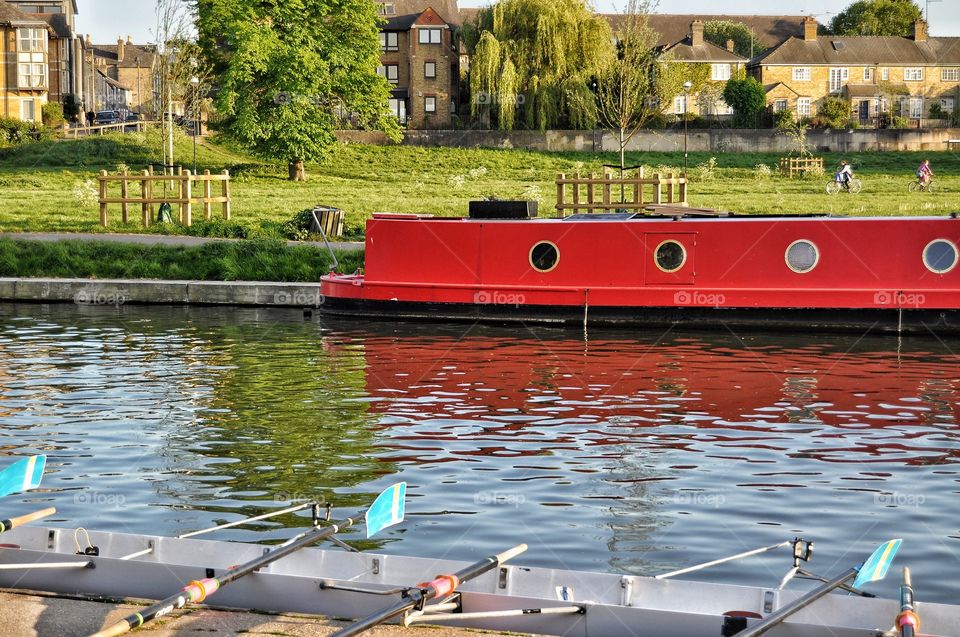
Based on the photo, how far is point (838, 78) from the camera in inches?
3848

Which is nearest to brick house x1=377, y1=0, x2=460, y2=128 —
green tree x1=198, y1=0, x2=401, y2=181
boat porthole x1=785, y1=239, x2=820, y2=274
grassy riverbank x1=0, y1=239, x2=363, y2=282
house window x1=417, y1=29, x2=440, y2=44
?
house window x1=417, y1=29, x2=440, y2=44

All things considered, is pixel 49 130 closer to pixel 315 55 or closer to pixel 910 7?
pixel 315 55

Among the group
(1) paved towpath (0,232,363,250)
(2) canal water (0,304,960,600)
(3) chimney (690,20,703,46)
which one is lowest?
(2) canal water (0,304,960,600)

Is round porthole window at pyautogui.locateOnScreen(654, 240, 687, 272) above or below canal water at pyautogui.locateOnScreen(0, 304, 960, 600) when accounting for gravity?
above

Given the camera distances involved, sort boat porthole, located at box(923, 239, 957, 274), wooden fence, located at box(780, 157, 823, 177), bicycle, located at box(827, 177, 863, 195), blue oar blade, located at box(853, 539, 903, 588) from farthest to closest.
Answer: wooden fence, located at box(780, 157, 823, 177), bicycle, located at box(827, 177, 863, 195), boat porthole, located at box(923, 239, 957, 274), blue oar blade, located at box(853, 539, 903, 588)

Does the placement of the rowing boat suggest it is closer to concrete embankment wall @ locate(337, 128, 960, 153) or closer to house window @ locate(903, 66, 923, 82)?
concrete embankment wall @ locate(337, 128, 960, 153)

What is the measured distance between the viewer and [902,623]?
6.59m

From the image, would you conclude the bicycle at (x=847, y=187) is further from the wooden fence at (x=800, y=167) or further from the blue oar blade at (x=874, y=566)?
the blue oar blade at (x=874, y=566)

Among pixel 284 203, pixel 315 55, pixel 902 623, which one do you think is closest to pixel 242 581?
pixel 902 623

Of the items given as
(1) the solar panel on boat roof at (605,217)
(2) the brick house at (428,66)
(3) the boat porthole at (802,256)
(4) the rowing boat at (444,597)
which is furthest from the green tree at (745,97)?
(4) the rowing boat at (444,597)

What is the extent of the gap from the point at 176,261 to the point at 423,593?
24.1m

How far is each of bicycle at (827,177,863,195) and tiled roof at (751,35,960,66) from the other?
1924 inches

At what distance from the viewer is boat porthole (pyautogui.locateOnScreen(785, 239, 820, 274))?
23.4 metres

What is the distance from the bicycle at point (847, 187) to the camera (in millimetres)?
47781
